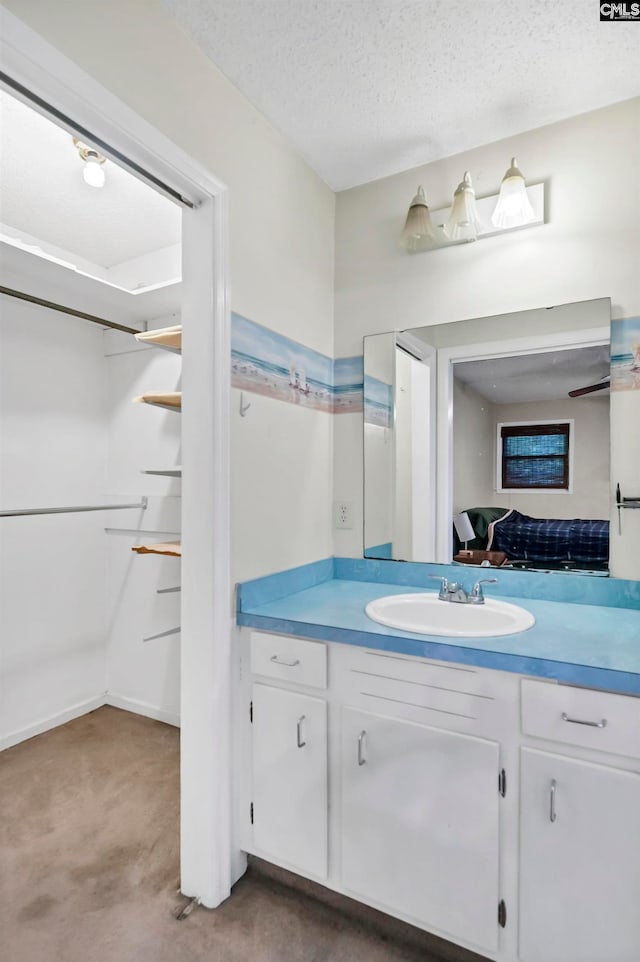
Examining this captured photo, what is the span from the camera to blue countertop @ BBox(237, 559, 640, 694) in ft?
3.78

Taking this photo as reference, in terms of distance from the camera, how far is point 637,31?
4.44 ft

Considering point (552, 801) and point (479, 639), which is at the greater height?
point (479, 639)

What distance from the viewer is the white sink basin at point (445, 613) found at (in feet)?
5.11

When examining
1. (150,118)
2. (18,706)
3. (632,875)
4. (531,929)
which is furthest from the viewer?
(18,706)

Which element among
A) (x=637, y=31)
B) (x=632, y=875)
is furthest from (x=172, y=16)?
(x=632, y=875)

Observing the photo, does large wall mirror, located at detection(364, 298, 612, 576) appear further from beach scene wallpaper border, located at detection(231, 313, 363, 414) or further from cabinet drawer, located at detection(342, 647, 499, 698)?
cabinet drawer, located at detection(342, 647, 499, 698)

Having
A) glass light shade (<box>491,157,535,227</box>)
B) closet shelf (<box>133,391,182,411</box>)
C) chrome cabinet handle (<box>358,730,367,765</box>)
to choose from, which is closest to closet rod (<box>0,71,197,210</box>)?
closet shelf (<box>133,391,182,411</box>)

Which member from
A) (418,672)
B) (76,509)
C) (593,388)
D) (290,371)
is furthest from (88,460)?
(593,388)

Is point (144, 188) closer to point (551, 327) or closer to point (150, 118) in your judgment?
point (150, 118)

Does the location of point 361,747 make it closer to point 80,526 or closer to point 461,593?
point 461,593

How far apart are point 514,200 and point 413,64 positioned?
0.51m

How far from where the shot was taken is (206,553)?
150cm

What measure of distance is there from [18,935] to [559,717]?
161 cm

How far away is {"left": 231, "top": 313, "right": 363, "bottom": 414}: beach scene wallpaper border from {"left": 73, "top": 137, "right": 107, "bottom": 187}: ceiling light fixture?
90 cm
